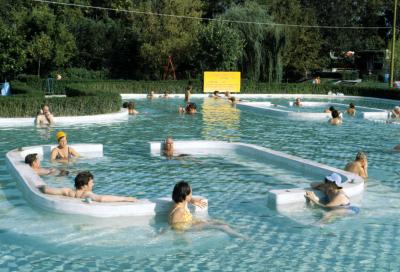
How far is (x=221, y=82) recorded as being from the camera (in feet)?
151

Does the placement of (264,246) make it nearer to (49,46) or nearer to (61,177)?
(61,177)

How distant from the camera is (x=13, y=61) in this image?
122ft

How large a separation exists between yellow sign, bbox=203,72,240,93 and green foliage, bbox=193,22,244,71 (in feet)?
9.82

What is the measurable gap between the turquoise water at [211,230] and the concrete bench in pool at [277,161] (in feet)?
0.92

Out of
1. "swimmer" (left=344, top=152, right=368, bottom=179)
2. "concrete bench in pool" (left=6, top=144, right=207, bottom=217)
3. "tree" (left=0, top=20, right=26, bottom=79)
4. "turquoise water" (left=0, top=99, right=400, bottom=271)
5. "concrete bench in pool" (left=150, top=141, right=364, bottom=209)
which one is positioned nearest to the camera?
"turquoise water" (left=0, top=99, right=400, bottom=271)

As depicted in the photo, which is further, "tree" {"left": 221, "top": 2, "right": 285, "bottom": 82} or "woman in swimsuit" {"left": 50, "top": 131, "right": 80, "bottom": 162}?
"tree" {"left": 221, "top": 2, "right": 285, "bottom": 82}

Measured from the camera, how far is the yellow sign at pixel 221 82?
4569 cm

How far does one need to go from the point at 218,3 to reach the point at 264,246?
207 feet

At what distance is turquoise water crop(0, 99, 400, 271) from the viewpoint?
7.80 meters

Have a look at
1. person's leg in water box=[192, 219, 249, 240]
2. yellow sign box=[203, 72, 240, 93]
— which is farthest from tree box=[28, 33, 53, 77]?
person's leg in water box=[192, 219, 249, 240]

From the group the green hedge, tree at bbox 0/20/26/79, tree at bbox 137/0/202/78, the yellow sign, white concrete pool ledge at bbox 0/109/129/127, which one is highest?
tree at bbox 137/0/202/78

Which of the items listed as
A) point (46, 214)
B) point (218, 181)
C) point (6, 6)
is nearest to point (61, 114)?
point (218, 181)

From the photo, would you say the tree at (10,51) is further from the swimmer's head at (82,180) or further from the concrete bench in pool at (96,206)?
the swimmer's head at (82,180)

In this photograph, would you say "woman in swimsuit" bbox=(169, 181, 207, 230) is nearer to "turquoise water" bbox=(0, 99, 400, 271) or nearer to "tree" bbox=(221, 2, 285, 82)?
"turquoise water" bbox=(0, 99, 400, 271)
